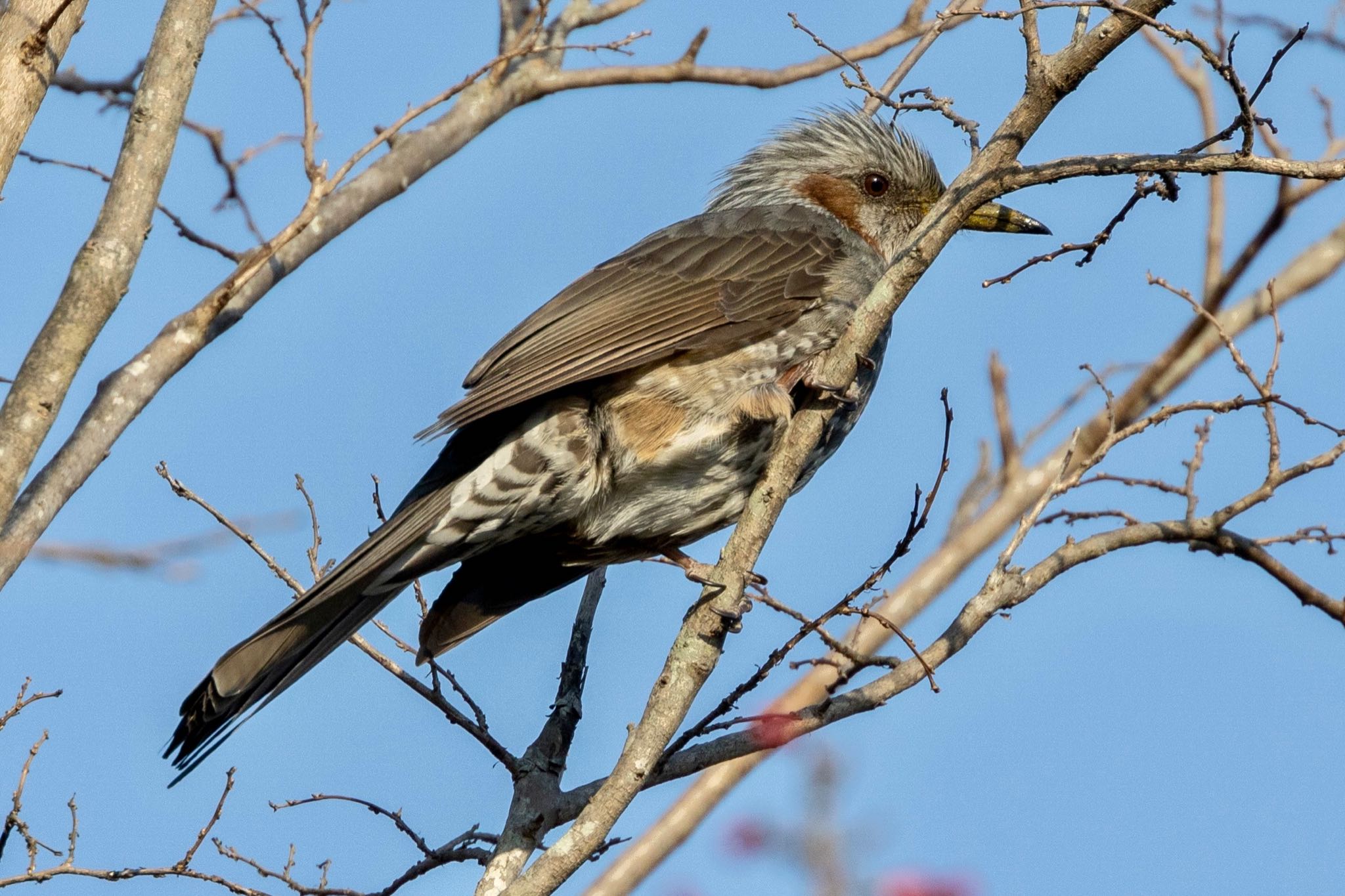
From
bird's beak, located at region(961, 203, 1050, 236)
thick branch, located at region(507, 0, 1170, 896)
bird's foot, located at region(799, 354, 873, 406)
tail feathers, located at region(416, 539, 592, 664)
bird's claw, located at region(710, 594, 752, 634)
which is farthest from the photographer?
bird's beak, located at region(961, 203, 1050, 236)

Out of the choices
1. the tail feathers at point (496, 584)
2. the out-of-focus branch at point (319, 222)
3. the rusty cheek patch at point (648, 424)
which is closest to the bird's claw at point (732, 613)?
the rusty cheek patch at point (648, 424)

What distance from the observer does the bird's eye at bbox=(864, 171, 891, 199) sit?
6.16m

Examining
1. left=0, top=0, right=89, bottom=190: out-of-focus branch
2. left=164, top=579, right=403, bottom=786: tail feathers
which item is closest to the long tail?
left=164, top=579, right=403, bottom=786: tail feathers

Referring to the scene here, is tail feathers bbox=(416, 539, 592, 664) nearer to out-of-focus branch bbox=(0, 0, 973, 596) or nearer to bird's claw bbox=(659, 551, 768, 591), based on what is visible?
bird's claw bbox=(659, 551, 768, 591)

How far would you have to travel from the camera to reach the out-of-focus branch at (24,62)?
13.6 ft

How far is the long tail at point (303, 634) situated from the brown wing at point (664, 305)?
0.46m

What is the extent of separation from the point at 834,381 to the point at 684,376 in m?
0.73

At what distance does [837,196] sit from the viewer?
6160mm

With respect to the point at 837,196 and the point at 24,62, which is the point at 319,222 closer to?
the point at 24,62

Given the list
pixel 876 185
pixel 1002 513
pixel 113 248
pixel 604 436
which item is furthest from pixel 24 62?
pixel 1002 513

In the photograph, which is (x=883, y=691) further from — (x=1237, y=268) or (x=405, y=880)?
(x=1237, y=268)

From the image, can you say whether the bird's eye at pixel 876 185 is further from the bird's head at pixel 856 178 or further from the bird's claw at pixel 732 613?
the bird's claw at pixel 732 613

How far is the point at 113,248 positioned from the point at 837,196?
3.12m

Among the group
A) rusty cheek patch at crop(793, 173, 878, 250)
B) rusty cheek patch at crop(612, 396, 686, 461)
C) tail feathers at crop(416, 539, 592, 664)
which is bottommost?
tail feathers at crop(416, 539, 592, 664)
